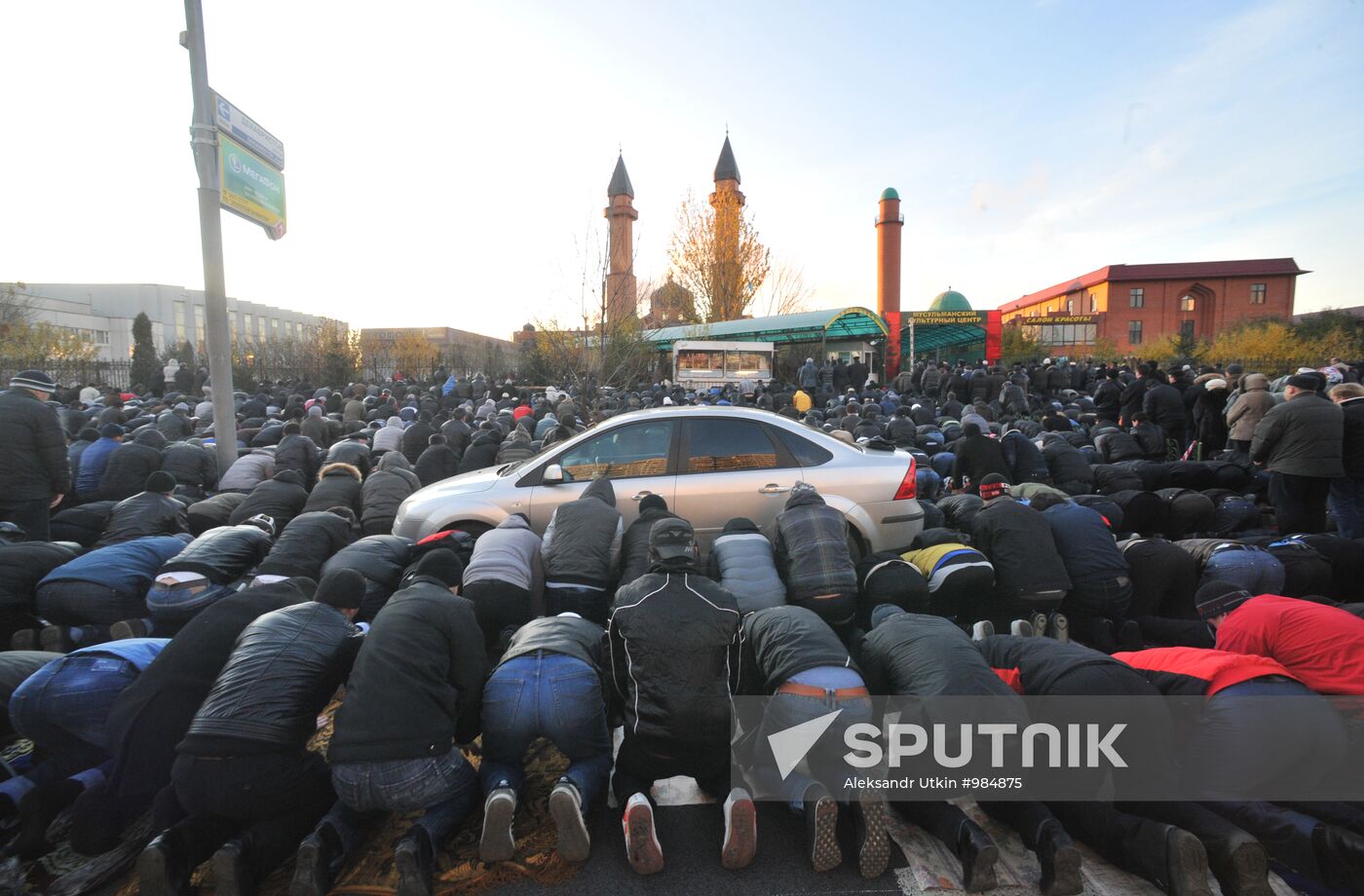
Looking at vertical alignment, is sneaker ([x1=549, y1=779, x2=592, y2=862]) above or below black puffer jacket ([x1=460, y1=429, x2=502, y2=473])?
below

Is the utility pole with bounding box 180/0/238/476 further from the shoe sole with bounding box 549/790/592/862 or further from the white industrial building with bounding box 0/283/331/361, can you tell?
the white industrial building with bounding box 0/283/331/361

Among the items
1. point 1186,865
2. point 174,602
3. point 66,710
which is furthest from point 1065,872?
point 174,602

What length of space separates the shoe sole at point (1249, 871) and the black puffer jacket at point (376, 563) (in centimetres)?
460

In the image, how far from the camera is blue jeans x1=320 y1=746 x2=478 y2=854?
9.14ft

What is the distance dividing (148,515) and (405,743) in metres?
4.53

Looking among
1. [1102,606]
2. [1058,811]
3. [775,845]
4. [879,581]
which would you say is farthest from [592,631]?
[1102,606]

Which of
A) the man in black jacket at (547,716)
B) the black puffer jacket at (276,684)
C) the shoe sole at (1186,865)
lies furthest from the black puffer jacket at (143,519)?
the shoe sole at (1186,865)

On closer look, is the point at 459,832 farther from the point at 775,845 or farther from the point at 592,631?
the point at 775,845

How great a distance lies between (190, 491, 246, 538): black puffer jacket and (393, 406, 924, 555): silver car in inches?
77.8

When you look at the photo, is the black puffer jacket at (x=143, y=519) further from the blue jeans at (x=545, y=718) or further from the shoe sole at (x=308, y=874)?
the blue jeans at (x=545, y=718)

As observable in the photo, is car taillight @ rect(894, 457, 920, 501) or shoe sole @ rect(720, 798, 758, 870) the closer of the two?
shoe sole @ rect(720, 798, 758, 870)

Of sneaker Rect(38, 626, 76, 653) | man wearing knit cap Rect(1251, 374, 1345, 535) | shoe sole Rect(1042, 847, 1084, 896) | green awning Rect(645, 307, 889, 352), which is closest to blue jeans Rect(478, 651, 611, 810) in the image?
shoe sole Rect(1042, 847, 1084, 896)

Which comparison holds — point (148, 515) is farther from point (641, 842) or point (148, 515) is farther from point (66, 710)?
point (641, 842)

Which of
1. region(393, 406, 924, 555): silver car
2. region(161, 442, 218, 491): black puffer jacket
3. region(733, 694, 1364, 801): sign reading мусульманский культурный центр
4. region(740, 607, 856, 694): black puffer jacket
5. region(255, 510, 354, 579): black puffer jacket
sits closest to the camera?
region(733, 694, 1364, 801): sign reading мусульманский культурный центр
